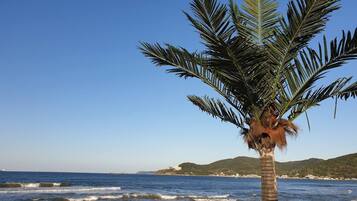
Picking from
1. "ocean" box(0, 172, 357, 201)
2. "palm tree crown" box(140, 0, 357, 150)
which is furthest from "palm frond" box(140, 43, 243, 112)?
"ocean" box(0, 172, 357, 201)

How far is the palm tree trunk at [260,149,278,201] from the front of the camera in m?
6.64

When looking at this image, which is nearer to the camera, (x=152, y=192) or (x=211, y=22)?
(x=211, y=22)

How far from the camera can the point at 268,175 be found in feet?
22.0

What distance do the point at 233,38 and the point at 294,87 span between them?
143cm

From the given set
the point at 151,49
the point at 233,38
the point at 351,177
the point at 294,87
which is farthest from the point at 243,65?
the point at 351,177

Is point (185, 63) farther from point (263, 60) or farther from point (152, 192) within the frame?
point (152, 192)

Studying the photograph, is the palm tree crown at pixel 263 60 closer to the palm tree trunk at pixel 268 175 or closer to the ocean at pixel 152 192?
the palm tree trunk at pixel 268 175

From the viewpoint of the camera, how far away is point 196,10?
238 inches

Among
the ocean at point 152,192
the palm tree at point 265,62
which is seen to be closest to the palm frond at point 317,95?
the palm tree at point 265,62

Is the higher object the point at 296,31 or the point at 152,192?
the point at 296,31

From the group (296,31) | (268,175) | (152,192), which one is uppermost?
(296,31)

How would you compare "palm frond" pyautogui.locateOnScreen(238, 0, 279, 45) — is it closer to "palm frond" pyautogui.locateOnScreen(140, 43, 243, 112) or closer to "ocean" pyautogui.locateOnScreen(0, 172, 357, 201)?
"palm frond" pyautogui.locateOnScreen(140, 43, 243, 112)

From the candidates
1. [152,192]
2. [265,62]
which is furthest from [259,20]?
[152,192]

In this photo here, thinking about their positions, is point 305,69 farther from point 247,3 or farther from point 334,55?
point 247,3
